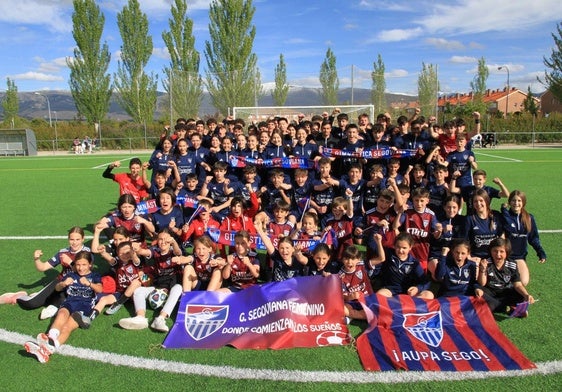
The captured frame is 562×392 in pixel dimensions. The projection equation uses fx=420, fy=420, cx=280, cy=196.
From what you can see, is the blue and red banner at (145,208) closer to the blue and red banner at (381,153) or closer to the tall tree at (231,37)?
the blue and red banner at (381,153)

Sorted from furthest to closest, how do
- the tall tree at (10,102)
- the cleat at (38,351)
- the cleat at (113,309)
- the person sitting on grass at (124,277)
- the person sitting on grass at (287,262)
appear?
the tall tree at (10,102) < the person sitting on grass at (287,262) < the person sitting on grass at (124,277) < the cleat at (113,309) < the cleat at (38,351)

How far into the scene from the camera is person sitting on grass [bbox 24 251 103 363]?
3.72m

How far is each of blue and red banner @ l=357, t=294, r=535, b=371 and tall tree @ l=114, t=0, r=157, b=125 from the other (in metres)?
38.0

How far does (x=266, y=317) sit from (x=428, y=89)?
22761 mm

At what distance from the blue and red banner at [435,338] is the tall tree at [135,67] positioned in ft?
125

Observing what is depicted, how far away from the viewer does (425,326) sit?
13.2 ft

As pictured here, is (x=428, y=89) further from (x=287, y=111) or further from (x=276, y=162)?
(x=276, y=162)

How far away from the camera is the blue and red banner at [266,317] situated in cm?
392

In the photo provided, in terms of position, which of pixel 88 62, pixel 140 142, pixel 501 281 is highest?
pixel 88 62

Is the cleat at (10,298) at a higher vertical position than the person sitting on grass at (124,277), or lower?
lower

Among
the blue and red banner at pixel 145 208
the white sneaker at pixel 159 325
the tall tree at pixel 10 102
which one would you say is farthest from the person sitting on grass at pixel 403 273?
the tall tree at pixel 10 102

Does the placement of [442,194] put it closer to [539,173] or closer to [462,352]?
[462,352]

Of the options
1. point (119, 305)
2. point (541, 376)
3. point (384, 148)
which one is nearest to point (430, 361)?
point (541, 376)

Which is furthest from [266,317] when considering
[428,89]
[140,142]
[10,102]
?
[10,102]
